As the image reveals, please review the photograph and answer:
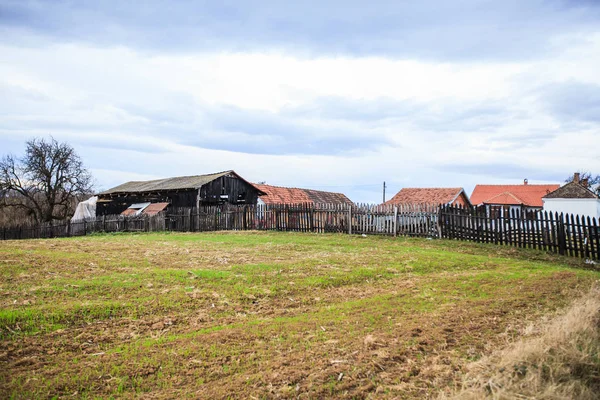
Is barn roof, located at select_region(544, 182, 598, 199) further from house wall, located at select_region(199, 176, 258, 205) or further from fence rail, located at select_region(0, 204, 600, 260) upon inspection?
house wall, located at select_region(199, 176, 258, 205)

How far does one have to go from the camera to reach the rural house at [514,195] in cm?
5723

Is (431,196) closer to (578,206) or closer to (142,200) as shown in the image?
(578,206)

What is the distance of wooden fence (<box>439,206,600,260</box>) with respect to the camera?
1584 centimetres

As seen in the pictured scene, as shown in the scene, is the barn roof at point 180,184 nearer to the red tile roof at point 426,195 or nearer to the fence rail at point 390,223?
the fence rail at point 390,223

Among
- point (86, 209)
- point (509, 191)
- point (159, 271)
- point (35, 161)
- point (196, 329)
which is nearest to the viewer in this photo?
point (196, 329)

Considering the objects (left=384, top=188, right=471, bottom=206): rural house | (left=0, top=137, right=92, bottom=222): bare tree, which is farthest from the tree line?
(left=384, top=188, right=471, bottom=206): rural house

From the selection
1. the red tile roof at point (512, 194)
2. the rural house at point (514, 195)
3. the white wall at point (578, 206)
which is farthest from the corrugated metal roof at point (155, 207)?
the red tile roof at point (512, 194)

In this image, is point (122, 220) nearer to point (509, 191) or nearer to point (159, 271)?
point (159, 271)

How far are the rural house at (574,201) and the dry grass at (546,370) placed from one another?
155ft

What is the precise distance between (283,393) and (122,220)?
31994mm

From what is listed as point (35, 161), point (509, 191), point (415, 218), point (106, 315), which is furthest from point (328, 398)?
point (509, 191)

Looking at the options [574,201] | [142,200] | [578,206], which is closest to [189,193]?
[142,200]

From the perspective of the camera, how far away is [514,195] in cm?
5944

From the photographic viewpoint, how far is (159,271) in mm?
9781
